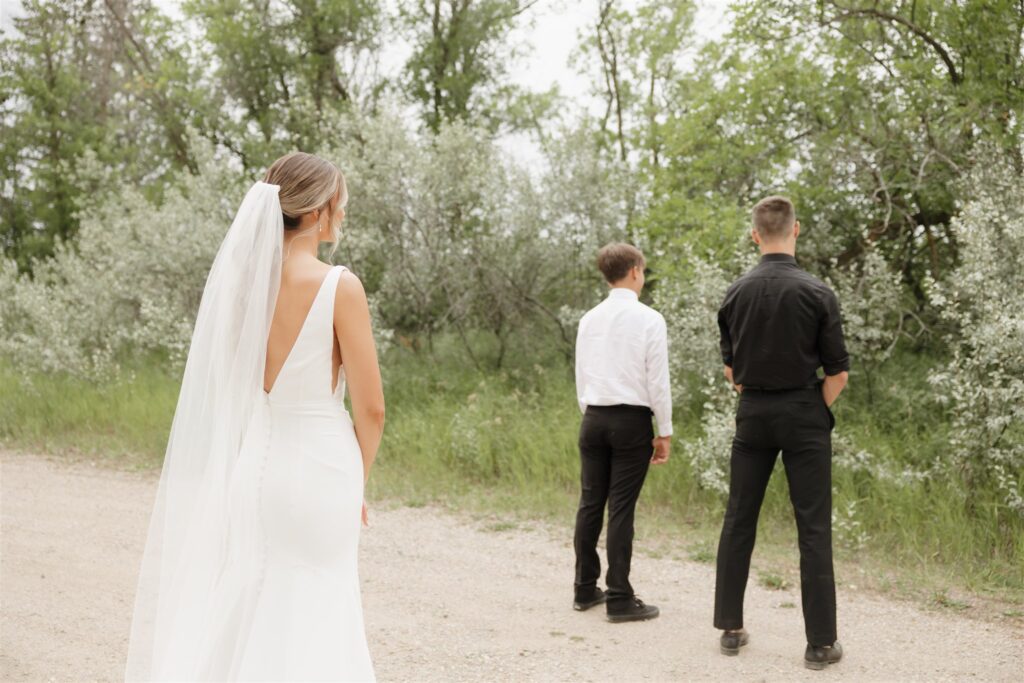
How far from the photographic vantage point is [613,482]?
19.6 ft

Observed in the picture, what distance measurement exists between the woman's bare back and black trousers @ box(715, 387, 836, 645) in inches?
105

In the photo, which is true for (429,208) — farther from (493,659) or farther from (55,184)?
(55,184)

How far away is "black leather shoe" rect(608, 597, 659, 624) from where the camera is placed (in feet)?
19.3

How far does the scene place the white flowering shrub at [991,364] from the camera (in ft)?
23.7

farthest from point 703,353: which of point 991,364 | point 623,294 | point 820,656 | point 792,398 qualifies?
point 820,656

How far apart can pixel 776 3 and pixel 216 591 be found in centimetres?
913

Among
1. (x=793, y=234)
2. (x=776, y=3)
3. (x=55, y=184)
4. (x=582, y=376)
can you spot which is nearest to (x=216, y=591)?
(x=582, y=376)

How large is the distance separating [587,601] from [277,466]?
3.19 metres

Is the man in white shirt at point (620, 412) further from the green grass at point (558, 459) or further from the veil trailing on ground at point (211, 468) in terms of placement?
the veil trailing on ground at point (211, 468)

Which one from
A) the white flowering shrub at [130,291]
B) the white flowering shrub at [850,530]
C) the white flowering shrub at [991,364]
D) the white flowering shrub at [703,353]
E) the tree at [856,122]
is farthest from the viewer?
the white flowering shrub at [130,291]

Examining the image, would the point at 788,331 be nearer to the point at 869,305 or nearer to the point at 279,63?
the point at 869,305

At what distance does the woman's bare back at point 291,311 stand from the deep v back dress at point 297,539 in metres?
0.04

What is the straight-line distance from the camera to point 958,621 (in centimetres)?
582

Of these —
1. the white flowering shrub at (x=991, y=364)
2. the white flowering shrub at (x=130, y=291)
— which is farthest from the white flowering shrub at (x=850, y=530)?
the white flowering shrub at (x=130, y=291)
